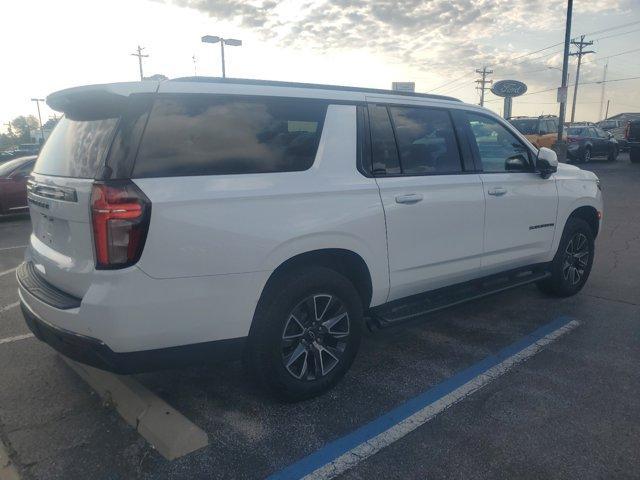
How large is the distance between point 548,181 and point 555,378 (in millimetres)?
1980

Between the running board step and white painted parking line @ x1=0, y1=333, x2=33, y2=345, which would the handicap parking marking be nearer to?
the running board step

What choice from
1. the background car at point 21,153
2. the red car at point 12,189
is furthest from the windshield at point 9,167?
the background car at point 21,153

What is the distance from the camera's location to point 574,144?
23.0m

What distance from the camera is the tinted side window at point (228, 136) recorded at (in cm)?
253

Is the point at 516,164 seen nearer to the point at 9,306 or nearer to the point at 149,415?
the point at 149,415

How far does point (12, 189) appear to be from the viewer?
10.5 m

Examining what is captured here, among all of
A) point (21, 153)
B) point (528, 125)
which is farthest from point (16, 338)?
point (21, 153)

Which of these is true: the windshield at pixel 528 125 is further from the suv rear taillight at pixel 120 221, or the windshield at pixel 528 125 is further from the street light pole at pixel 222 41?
the suv rear taillight at pixel 120 221

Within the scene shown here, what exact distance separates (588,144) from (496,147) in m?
22.1

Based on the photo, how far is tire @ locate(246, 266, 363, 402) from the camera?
2850mm

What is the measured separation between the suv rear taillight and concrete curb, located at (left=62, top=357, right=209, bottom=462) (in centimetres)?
102

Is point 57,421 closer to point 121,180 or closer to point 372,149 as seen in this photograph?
point 121,180

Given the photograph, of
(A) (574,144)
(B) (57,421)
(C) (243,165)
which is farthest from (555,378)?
(A) (574,144)

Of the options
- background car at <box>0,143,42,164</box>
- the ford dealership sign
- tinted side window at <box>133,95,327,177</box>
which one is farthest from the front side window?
background car at <box>0,143,42,164</box>
